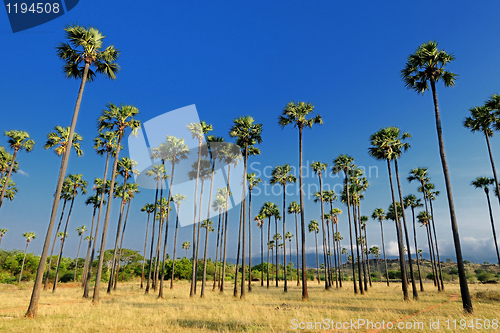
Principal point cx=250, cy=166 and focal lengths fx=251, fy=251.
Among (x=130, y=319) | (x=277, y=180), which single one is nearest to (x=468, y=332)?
(x=130, y=319)

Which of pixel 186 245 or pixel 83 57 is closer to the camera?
pixel 83 57

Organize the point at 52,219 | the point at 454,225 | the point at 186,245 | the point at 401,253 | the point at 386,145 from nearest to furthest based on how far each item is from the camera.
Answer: the point at 52,219 → the point at 454,225 → the point at 401,253 → the point at 386,145 → the point at 186,245

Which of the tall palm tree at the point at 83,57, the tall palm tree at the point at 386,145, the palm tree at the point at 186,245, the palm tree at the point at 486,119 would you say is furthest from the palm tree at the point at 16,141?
the palm tree at the point at 186,245

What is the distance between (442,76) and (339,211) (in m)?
45.5

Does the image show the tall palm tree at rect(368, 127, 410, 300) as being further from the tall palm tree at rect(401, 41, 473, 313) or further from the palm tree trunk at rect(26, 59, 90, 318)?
the palm tree trunk at rect(26, 59, 90, 318)

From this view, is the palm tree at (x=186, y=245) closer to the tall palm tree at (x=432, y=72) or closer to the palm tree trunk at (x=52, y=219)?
the palm tree trunk at (x=52, y=219)

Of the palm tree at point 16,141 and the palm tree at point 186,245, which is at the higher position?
the palm tree at point 16,141

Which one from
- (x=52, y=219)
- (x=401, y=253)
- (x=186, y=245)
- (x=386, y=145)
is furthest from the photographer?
(x=186, y=245)

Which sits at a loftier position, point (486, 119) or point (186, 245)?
point (486, 119)

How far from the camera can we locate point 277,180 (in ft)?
133

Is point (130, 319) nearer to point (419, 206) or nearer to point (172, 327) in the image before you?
point (172, 327)

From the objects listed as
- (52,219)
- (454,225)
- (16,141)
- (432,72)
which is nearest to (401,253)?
(454,225)

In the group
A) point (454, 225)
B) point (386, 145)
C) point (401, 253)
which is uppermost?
point (386, 145)

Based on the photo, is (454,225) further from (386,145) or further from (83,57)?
(83,57)
